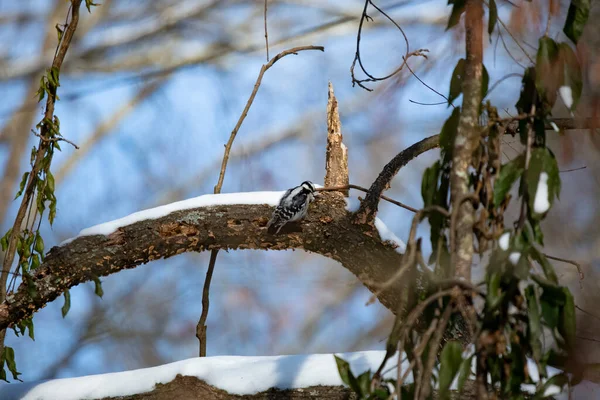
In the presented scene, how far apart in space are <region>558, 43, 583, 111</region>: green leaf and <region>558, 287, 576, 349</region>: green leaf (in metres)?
0.36

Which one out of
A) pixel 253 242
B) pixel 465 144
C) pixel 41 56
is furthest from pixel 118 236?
pixel 41 56

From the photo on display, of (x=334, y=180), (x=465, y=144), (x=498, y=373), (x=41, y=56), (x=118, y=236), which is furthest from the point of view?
(x=41, y=56)

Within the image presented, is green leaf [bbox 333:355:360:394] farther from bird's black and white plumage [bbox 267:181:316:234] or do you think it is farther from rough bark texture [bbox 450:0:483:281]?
bird's black and white plumage [bbox 267:181:316:234]

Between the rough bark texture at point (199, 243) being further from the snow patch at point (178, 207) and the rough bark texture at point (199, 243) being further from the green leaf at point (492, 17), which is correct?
the green leaf at point (492, 17)

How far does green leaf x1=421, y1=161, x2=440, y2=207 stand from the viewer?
1.26 m

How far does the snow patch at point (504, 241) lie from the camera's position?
3.62ft

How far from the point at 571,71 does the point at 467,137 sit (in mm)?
221

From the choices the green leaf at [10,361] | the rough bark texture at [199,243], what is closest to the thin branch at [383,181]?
the rough bark texture at [199,243]

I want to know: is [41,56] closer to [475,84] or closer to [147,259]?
[147,259]

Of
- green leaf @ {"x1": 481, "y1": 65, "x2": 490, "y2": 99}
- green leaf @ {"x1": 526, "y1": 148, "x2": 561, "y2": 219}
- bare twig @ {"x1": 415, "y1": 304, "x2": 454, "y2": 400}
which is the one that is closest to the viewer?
bare twig @ {"x1": 415, "y1": 304, "x2": 454, "y2": 400}

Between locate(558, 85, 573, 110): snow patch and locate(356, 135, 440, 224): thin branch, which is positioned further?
locate(356, 135, 440, 224): thin branch

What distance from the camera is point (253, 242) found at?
2564mm

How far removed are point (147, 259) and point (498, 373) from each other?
1.74 meters

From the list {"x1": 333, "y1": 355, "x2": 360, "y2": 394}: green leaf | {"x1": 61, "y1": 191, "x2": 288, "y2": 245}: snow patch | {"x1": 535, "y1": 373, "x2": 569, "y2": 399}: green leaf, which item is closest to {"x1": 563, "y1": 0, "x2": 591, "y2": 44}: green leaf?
{"x1": 535, "y1": 373, "x2": 569, "y2": 399}: green leaf
